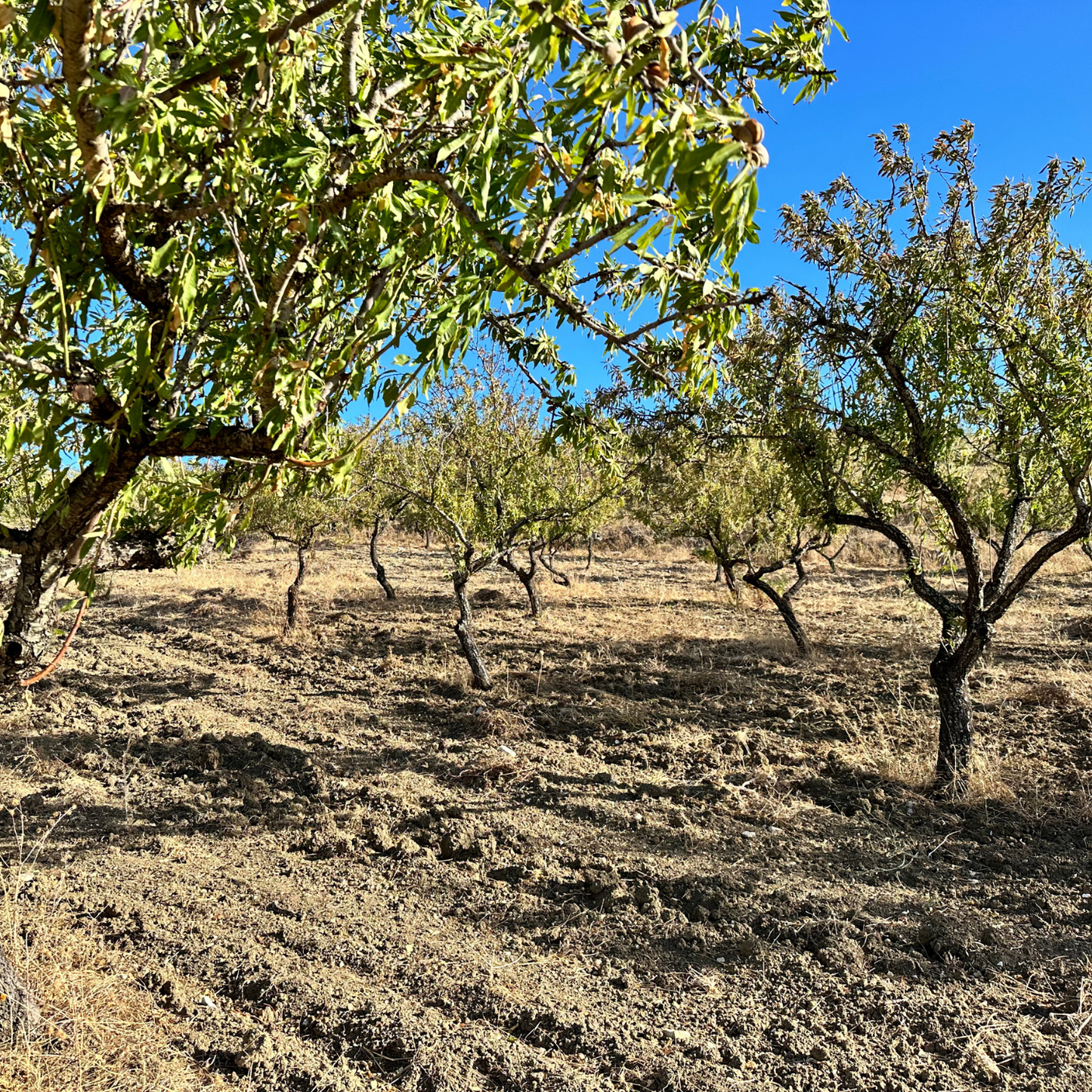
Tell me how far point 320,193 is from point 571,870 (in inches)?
185

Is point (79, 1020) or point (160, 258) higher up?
point (160, 258)

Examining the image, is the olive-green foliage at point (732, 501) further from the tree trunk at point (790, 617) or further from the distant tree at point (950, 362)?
the distant tree at point (950, 362)

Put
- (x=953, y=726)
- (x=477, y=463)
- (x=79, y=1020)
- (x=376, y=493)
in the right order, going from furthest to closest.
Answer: (x=376, y=493), (x=477, y=463), (x=953, y=726), (x=79, y=1020)

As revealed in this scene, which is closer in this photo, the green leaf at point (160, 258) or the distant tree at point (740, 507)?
the green leaf at point (160, 258)

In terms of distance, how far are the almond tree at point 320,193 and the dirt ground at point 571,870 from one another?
2664 mm

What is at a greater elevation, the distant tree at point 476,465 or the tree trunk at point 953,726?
the distant tree at point 476,465

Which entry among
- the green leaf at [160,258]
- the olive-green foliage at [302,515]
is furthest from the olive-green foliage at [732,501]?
the green leaf at [160,258]

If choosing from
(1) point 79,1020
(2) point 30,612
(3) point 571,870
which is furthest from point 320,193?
(3) point 571,870

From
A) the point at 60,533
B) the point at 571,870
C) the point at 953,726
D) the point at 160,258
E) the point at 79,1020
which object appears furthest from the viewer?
the point at 953,726

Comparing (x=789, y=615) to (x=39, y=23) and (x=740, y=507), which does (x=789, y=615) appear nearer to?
(x=740, y=507)

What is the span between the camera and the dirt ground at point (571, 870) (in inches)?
141

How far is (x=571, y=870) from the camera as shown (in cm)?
527

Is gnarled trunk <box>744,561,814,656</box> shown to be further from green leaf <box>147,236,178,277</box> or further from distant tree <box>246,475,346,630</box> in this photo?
green leaf <box>147,236,178,277</box>

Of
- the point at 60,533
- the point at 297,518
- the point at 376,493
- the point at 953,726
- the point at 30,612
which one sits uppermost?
the point at 376,493
